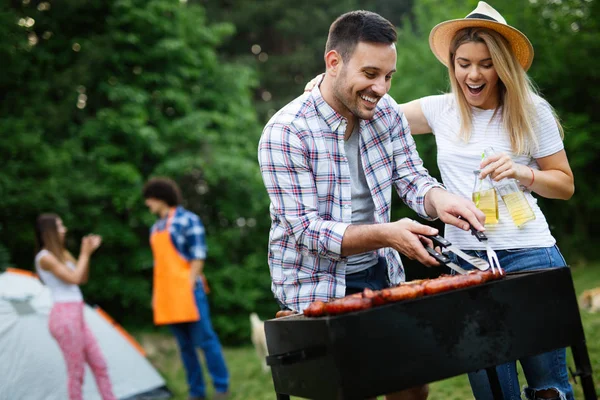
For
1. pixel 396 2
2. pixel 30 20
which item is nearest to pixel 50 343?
pixel 30 20

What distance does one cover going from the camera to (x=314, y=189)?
9.19 ft

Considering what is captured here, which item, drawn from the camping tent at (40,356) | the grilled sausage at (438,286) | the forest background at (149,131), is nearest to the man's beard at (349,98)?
the grilled sausage at (438,286)

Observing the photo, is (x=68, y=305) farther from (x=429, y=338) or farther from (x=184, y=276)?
(x=429, y=338)

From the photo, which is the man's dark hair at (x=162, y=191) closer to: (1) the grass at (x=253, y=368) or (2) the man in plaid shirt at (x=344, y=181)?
(1) the grass at (x=253, y=368)

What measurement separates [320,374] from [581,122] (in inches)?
501

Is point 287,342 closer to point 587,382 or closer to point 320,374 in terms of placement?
point 320,374

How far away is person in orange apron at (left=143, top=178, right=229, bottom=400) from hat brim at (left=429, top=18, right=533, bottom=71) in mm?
3436

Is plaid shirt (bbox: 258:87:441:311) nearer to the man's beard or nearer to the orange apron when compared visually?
the man's beard

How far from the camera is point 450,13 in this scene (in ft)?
55.8

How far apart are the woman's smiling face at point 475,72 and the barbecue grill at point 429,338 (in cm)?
89

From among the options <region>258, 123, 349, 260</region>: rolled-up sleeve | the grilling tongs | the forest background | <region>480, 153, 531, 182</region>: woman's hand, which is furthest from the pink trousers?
the forest background

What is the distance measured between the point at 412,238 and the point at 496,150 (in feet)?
2.55

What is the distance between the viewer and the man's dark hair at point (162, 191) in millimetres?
6225

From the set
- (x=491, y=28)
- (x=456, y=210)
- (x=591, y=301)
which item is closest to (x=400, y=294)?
(x=456, y=210)
